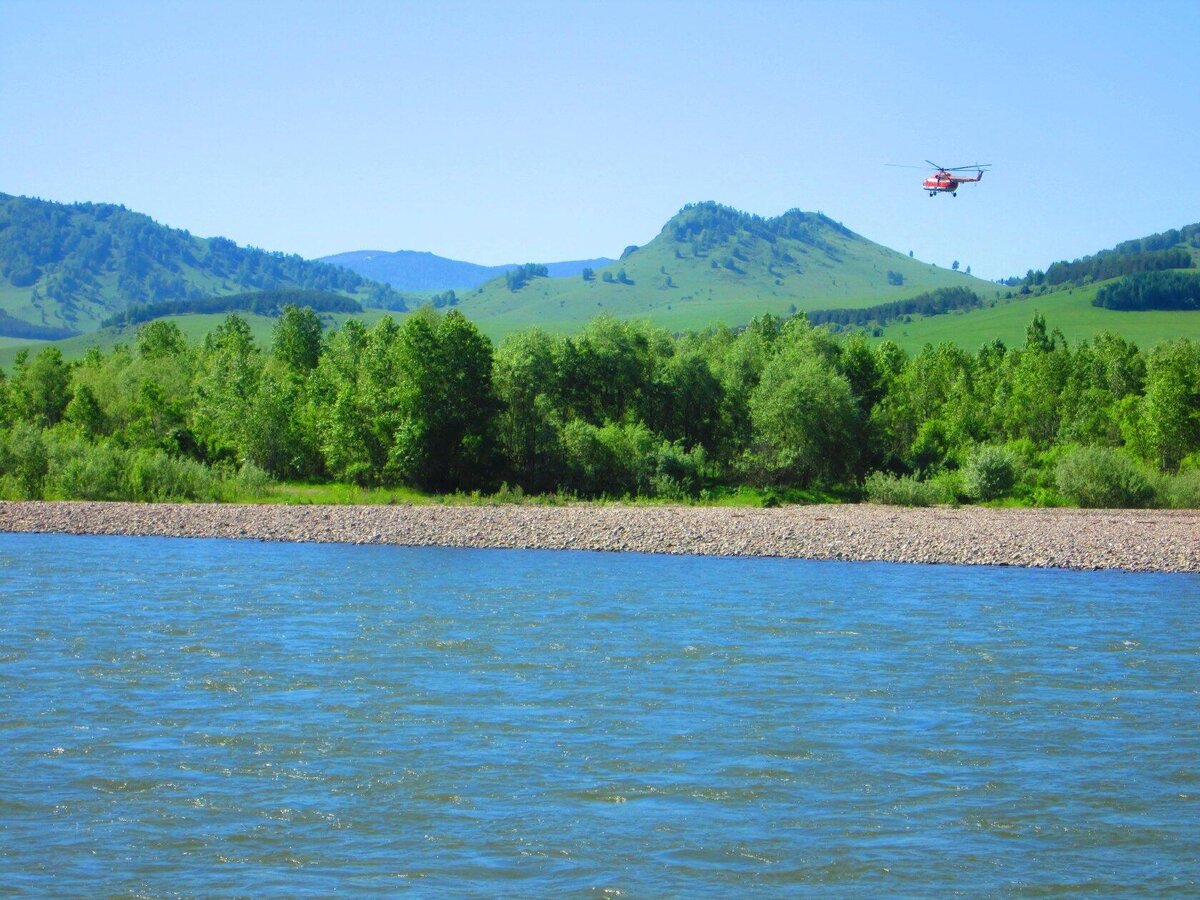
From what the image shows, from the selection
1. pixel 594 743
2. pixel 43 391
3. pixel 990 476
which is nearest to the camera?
pixel 594 743

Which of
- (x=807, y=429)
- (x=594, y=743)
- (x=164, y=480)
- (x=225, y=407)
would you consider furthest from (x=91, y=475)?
(x=594, y=743)

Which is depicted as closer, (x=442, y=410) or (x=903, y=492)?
(x=903, y=492)

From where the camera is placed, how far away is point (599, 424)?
220 ft

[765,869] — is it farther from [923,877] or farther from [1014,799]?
[1014,799]

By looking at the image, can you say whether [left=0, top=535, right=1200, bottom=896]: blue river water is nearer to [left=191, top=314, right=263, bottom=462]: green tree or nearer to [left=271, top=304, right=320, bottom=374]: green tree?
[left=191, top=314, right=263, bottom=462]: green tree

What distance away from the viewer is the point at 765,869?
12.3 meters

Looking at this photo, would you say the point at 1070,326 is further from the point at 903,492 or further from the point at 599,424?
the point at 599,424

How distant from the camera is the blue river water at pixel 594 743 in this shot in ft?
40.6

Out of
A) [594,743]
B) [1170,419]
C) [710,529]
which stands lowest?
[710,529]

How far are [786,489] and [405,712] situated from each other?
46932mm

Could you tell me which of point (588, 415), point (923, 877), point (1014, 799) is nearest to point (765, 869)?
point (923, 877)

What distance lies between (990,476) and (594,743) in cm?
4741

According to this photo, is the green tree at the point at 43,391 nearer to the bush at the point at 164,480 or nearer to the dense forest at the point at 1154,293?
the bush at the point at 164,480

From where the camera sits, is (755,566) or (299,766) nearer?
(299,766)
